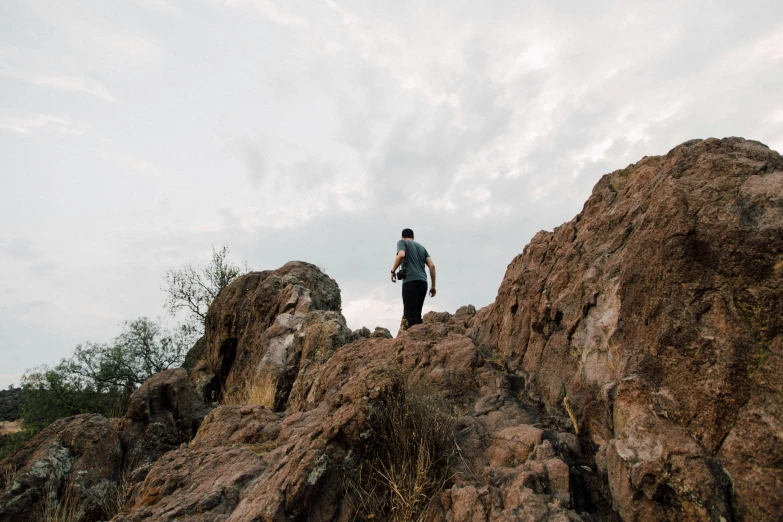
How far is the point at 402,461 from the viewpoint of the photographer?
4.59 metres

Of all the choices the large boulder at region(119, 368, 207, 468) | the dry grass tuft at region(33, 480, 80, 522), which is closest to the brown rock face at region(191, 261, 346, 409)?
the large boulder at region(119, 368, 207, 468)

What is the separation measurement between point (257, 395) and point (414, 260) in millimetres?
4432

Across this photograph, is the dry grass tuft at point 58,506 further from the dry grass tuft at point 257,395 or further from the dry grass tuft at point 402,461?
the dry grass tuft at point 402,461

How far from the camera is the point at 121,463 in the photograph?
846cm

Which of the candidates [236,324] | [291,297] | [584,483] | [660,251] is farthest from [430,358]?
[236,324]

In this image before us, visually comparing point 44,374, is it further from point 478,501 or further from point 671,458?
point 671,458

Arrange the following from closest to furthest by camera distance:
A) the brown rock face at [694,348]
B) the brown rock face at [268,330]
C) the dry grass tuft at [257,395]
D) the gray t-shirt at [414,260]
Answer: the brown rock face at [694,348]
the dry grass tuft at [257,395]
the gray t-shirt at [414,260]
the brown rock face at [268,330]

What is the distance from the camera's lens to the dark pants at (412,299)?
10.3 metres

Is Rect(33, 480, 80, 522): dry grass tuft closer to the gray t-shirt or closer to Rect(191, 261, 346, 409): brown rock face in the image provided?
Rect(191, 261, 346, 409): brown rock face

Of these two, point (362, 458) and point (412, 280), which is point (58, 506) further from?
point (412, 280)

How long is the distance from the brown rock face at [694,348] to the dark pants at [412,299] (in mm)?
4936

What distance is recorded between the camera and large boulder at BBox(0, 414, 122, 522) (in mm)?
7062

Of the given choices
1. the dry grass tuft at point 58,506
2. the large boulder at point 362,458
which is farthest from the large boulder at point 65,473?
the large boulder at point 362,458

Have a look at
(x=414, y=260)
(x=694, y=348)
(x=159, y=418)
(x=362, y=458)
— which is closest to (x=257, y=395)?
(x=159, y=418)
